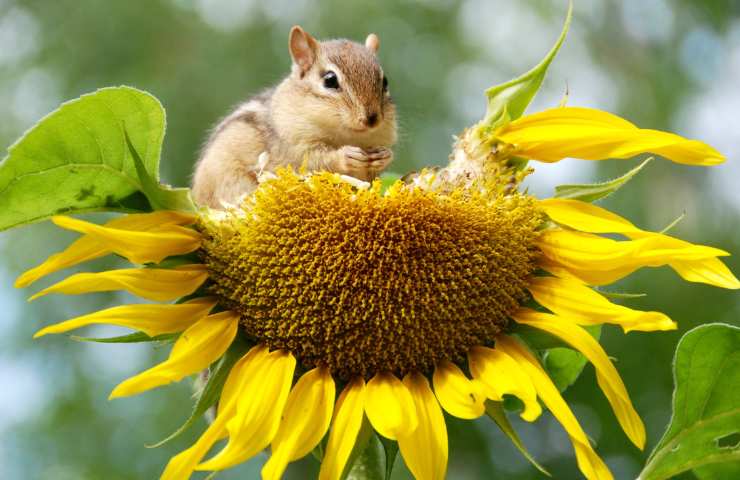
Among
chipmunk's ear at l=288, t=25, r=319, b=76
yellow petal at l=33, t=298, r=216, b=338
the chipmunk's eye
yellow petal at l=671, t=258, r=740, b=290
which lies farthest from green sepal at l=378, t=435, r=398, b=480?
chipmunk's ear at l=288, t=25, r=319, b=76

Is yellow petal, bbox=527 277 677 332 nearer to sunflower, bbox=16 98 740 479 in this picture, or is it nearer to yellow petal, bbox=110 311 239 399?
sunflower, bbox=16 98 740 479

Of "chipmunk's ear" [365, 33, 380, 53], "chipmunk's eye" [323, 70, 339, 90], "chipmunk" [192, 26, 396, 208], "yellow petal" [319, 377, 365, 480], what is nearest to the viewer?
"yellow petal" [319, 377, 365, 480]

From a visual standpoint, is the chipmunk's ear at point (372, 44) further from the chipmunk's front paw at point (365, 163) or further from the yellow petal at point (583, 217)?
the yellow petal at point (583, 217)

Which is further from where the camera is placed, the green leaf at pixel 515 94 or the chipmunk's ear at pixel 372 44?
the chipmunk's ear at pixel 372 44

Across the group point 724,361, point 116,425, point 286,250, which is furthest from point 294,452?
point 116,425

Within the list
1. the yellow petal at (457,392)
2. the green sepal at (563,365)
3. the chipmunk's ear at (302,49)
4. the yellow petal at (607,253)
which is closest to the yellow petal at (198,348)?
the yellow petal at (457,392)

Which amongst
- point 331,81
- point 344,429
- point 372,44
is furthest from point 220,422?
point 372,44

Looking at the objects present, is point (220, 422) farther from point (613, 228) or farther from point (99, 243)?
point (613, 228)
